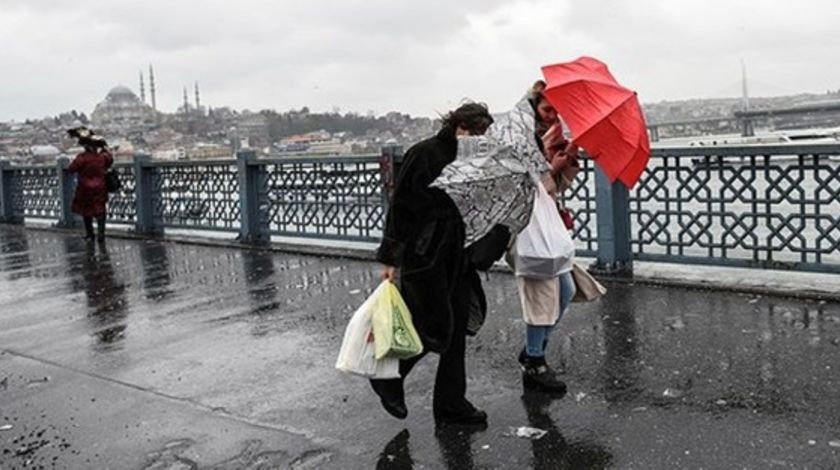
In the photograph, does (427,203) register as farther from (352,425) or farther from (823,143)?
(823,143)

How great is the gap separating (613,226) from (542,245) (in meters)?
3.56

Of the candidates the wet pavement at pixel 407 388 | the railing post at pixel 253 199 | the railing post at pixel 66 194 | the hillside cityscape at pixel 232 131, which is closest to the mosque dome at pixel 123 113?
the hillside cityscape at pixel 232 131

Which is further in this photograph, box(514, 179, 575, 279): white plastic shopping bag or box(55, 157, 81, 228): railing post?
box(55, 157, 81, 228): railing post

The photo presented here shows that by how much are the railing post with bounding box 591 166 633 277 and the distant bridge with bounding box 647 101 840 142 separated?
2.43ft

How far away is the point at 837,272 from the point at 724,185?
3.76 ft

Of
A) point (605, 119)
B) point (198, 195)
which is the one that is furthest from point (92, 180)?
point (605, 119)

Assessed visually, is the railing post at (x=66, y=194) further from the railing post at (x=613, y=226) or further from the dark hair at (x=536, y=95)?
the dark hair at (x=536, y=95)

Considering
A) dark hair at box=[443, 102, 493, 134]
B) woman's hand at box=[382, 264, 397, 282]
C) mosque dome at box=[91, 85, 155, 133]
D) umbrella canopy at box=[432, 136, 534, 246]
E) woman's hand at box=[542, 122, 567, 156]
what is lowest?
woman's hand at box=[382, 264, 397, 282]

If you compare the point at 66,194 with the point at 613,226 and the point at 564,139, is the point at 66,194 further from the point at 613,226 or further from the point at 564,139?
the point at 564,139

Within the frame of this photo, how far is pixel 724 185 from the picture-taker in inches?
297

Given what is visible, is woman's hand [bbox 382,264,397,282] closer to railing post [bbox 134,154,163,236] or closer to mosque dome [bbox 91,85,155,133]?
railing post [bbox 134,154,163,236]

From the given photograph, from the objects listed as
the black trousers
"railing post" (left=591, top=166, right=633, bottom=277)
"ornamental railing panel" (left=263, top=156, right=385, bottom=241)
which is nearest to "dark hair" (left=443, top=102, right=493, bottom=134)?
the black trousers

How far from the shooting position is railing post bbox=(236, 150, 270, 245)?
11.9 meters

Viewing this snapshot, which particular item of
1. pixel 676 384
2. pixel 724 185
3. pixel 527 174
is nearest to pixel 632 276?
pixel 724 185
